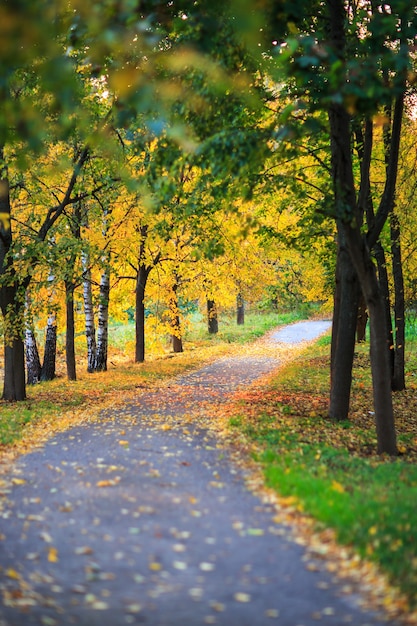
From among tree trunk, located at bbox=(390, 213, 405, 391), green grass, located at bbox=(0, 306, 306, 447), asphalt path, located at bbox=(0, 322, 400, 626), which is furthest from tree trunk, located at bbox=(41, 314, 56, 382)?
asphalt path, located at bbox=(0, 322, 400, 626)

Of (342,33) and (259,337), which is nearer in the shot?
(342,33)

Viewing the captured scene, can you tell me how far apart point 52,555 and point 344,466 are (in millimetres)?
4539

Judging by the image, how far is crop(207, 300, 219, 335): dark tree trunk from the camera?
35.3m

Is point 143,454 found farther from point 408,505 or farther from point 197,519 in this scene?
point 408,505

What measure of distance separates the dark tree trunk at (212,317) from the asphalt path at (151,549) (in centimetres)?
2605

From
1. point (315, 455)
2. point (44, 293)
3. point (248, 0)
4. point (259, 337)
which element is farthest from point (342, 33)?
point (259, 337)

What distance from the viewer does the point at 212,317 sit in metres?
35.3

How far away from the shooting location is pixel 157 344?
26.9 m

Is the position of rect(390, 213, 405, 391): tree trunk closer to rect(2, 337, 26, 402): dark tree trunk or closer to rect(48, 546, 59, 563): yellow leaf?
rect(2, 337, 26, 402): dark tree trunk

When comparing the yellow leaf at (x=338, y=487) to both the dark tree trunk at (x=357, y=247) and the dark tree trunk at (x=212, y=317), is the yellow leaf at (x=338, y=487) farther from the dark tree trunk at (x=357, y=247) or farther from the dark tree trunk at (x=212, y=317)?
the dark tree trunk at (x=212, y=317)

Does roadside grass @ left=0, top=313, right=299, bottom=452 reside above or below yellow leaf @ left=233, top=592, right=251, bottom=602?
above

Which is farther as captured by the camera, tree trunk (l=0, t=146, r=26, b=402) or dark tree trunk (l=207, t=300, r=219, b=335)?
dark tree trunk (l=207, t=300, r=219, b=335)

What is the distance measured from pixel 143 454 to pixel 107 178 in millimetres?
7754

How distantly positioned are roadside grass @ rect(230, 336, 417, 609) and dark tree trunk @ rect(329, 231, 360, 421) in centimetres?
42
